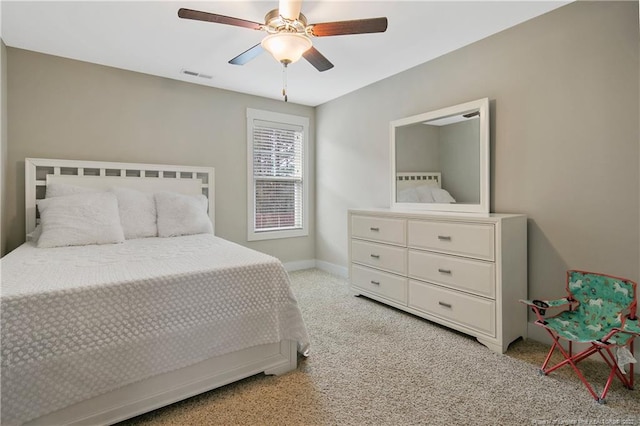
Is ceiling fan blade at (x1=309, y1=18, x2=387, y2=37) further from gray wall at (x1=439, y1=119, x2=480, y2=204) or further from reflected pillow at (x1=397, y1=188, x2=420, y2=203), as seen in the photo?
reflected pillow at (x1=397, y1=188, x2=420, y2=203)

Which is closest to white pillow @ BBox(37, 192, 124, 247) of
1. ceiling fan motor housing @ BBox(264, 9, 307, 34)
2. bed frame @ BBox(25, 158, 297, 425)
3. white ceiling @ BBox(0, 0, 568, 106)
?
bed frame @ BBox(25, 158, 297, 425)

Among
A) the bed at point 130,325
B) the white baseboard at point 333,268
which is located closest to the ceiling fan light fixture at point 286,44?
the bed at point 130,325

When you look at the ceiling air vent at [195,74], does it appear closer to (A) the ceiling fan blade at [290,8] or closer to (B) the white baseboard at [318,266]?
(A) the ceiling fan blade at [290,8]

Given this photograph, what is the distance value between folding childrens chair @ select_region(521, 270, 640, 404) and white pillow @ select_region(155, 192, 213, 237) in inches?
110

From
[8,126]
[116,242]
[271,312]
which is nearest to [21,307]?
[271,312]

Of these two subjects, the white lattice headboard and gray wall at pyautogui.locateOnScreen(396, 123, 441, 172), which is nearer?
the white lattice headboard

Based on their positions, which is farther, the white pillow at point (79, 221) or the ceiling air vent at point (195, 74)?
the ceiling air vent at point (195, 74)

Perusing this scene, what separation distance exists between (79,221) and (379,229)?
2.57 metres

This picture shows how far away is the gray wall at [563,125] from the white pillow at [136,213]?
2939 millimetres

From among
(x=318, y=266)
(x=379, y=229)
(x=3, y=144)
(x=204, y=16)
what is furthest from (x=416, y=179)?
(x=3, y=144)

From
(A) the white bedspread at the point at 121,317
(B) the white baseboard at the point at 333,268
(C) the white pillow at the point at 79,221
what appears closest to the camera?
(A) the white bedspread at the point at 121,317

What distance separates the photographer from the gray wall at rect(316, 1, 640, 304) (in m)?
1.95

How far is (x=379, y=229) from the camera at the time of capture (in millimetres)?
3072

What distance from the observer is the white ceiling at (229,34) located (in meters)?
2.18
